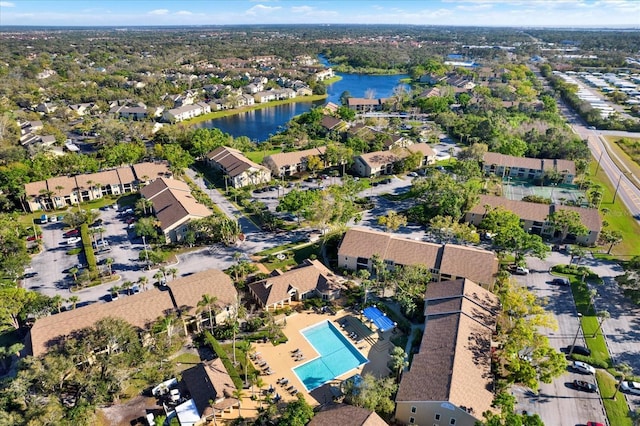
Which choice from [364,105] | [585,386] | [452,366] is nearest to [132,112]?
[364,105]

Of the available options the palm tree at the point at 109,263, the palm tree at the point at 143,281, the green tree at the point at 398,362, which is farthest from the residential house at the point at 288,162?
the green tree at the point at 398,362

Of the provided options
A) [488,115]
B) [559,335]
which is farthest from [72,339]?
[488,115]

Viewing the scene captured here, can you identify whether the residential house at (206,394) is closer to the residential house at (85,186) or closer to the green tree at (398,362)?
the green tree at (398,362)

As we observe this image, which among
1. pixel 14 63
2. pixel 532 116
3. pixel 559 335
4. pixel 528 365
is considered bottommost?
pixel 559 335

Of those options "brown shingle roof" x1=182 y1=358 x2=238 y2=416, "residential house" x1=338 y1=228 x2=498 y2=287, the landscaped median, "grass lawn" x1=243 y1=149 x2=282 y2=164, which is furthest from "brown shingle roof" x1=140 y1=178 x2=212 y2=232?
the landscaped median

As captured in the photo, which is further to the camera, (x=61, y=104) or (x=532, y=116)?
(x=61, y=104)

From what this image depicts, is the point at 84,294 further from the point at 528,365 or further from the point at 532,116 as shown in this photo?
the point at 532,116

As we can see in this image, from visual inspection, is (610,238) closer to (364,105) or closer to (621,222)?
(621,222)

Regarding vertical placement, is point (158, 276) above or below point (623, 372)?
above
